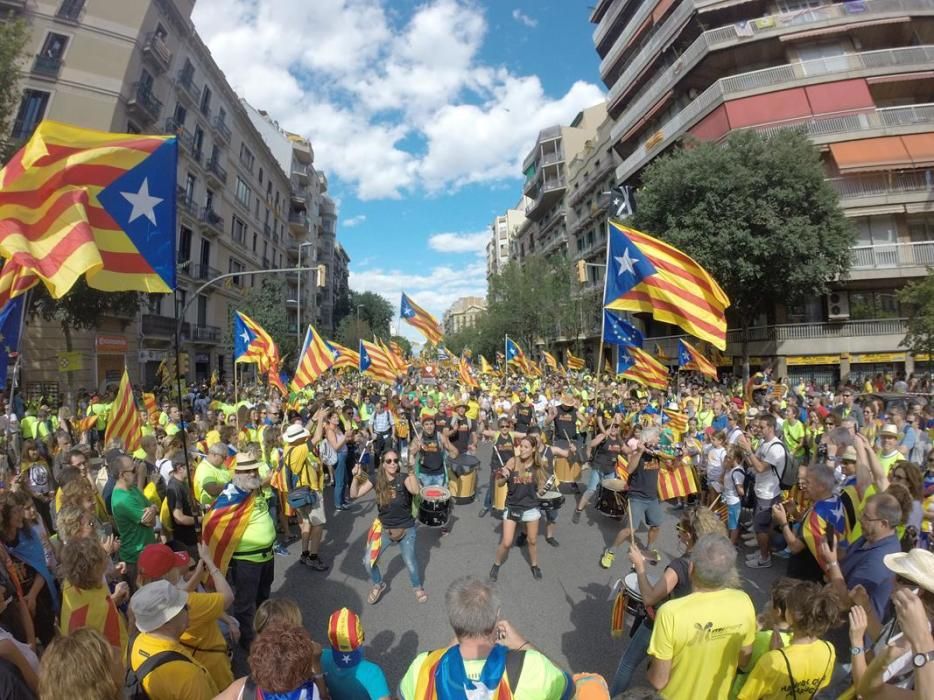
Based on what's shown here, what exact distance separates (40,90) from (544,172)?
4472 centimetres

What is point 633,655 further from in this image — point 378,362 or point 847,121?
point 847,121

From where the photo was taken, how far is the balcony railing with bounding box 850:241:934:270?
75.6ft

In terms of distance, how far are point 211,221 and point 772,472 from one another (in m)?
33.8

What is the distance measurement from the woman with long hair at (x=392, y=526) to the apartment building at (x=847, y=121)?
24590mm

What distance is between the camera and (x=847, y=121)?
23406 millimetres

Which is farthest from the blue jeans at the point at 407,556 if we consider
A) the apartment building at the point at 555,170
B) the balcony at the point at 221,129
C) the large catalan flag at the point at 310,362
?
the apartment building at the point at 555,170

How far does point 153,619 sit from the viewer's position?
247cm

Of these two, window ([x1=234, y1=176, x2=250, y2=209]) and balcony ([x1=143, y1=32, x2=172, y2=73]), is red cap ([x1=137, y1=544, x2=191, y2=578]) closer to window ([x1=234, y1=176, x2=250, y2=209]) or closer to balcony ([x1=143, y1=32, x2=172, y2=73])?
balcony ([x1=143, y1=32, x2=172, y2=73])

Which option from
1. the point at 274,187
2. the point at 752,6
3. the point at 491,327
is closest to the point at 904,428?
the point at 752,6

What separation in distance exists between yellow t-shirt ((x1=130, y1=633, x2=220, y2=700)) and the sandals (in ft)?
9.25

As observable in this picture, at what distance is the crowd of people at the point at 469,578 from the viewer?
84.4 inches

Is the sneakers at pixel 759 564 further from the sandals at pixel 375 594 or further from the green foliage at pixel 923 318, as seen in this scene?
the green foliage at pixel 923 318

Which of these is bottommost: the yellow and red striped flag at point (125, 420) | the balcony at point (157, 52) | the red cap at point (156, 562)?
the red cap at point (156, 562)

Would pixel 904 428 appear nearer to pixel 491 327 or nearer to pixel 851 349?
pixel 851 349
